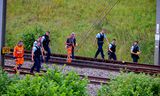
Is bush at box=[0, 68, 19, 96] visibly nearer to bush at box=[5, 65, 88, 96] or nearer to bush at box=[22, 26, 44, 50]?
bush at box=[5, 65, 88, 96]

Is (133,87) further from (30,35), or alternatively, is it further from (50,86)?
(30,35)

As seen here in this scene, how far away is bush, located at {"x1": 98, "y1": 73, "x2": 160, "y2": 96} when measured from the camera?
10453 mm

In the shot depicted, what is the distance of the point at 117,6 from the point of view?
29.0 metres

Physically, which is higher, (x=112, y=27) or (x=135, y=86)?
(x=112, y=27)

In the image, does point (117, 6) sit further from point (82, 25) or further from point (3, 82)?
point (3, 82)

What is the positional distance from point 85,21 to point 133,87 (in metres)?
18.5

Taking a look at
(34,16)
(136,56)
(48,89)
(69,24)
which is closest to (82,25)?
(69,24)

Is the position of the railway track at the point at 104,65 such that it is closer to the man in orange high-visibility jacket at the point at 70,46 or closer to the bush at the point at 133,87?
the man in orange high-visibility jacket at the point at 70,46

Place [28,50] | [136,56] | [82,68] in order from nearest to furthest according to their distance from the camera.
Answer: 1. [82,68]
2. [136,56]
3. [28,50]

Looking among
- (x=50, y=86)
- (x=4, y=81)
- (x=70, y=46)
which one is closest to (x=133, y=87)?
(x=50, y=86)

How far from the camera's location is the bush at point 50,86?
29.5 feet

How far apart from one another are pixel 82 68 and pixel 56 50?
6.94m

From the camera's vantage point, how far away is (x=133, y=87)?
10.7 meters

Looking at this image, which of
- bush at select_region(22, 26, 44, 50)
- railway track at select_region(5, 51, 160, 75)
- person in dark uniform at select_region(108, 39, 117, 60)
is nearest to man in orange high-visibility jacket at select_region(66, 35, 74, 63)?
railway track at select_region(5, 51, 160, 75)
